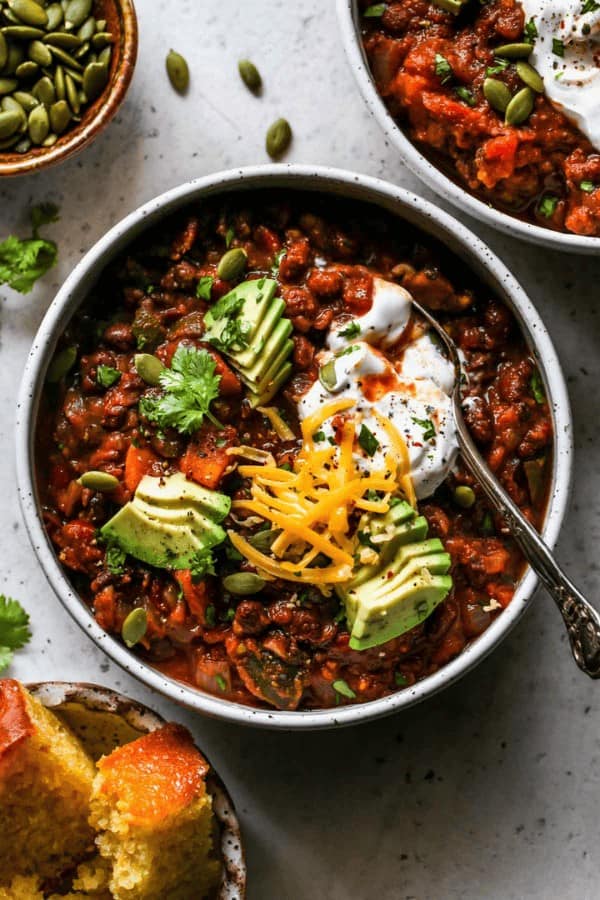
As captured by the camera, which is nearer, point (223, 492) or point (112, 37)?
point (223, 492)

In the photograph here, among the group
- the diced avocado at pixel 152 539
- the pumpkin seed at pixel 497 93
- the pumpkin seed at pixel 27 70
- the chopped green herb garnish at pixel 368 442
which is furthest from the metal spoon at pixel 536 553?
the pumpkin seed at pixel 27 70

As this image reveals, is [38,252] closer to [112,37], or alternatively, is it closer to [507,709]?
[112,37]

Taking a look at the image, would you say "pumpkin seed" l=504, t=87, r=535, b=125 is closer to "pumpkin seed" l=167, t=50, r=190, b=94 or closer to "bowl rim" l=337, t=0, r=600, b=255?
"bowl rim" l=337, t=0, r=600, b=255

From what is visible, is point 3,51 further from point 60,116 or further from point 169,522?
point 169,522

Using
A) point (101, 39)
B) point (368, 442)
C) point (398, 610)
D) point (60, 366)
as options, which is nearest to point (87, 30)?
point (101, 39)

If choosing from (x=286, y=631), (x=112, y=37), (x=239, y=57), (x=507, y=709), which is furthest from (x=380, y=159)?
(x=507, y=709)
